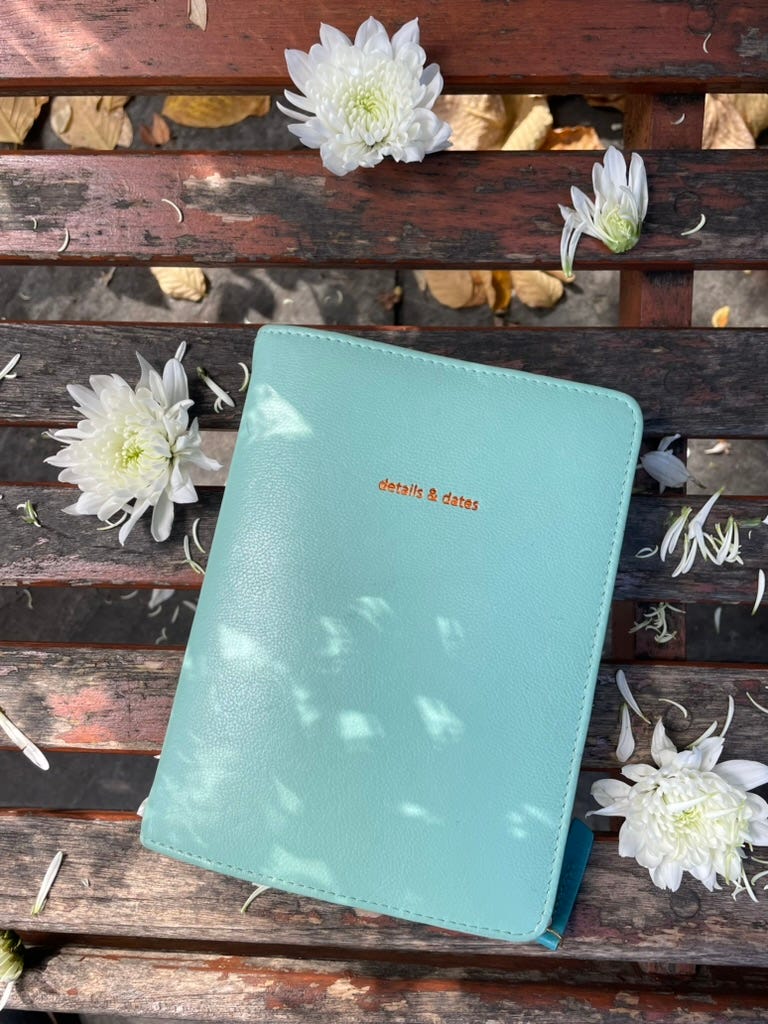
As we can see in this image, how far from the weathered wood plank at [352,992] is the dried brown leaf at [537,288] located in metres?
0.75

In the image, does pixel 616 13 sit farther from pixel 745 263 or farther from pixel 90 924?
pixel 90 924

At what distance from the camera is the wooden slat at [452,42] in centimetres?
74

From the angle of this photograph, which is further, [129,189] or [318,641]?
[129,189]

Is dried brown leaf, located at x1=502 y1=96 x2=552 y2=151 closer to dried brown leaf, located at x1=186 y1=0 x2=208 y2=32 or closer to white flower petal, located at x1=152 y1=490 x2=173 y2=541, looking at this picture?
dried brown leaf, located at x1=186 y1=0 x2=208 y2=32

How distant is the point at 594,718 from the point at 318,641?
0.28 metres

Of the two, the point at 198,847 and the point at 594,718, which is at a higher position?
the point at 594,718

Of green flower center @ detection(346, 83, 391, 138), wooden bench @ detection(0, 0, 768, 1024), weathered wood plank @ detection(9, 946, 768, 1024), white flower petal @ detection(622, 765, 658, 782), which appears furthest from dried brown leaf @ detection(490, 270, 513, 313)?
weathered wood plank @ detection(9, 946, 768, 1024)

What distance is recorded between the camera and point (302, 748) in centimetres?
66

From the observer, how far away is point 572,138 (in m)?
1.00

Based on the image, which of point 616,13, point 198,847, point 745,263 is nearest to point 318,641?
point 198,847

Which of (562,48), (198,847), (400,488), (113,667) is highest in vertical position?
(562,48)

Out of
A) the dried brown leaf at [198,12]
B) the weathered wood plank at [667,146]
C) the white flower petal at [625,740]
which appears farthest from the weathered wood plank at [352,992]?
the dried brown leaf at [198,12]

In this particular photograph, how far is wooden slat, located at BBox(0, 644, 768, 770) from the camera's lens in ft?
2.47

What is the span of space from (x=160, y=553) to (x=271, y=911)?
0.35m
